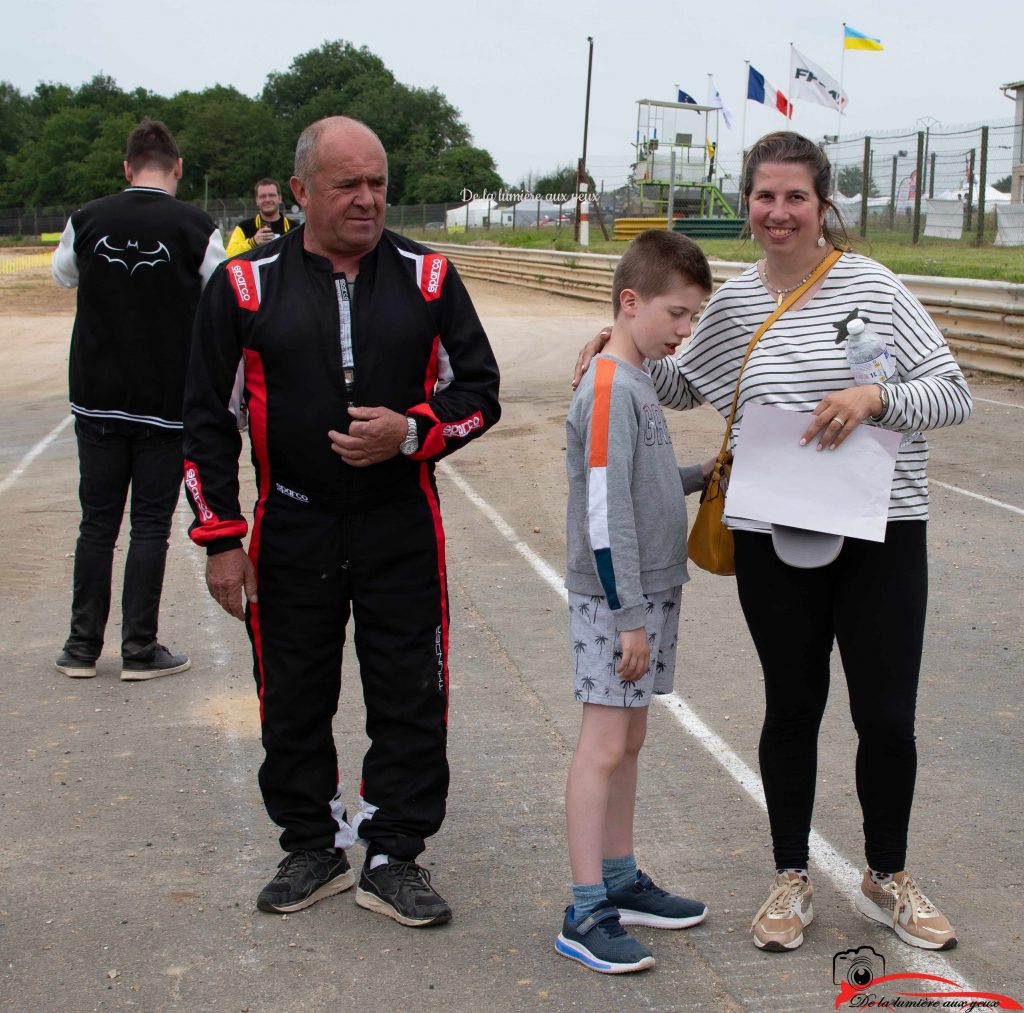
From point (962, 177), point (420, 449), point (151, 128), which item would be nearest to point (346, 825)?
point (420, 449)

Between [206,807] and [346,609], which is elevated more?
[346,609]

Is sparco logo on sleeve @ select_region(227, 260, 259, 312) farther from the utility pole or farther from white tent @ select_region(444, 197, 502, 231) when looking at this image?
white tent @ select_region(444, 197, 502, 231)

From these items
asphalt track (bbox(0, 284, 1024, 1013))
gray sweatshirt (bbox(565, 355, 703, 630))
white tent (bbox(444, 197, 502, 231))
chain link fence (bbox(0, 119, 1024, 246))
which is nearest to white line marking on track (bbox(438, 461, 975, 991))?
asphalt track (bbox(0, 284, 1024, 1013))

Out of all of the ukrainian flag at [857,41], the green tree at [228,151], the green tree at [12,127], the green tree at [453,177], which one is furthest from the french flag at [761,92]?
the green tree at [12,127]

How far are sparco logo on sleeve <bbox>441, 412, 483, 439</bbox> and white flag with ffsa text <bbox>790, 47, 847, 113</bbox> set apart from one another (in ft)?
106

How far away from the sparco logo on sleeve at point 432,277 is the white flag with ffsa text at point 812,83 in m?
32.1

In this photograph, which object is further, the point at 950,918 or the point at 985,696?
the point at 985,696

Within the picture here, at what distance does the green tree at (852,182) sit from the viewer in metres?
26.6

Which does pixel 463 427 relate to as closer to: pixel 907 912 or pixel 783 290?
pixel 783 290

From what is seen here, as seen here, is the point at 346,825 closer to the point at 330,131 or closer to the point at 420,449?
the point at 420,449

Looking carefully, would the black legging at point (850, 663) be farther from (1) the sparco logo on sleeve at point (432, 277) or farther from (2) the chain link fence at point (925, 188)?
(2) the chain link fence at point (925, 188)

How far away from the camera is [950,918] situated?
3.55m

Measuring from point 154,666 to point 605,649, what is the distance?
314cm

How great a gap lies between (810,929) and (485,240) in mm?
46135
